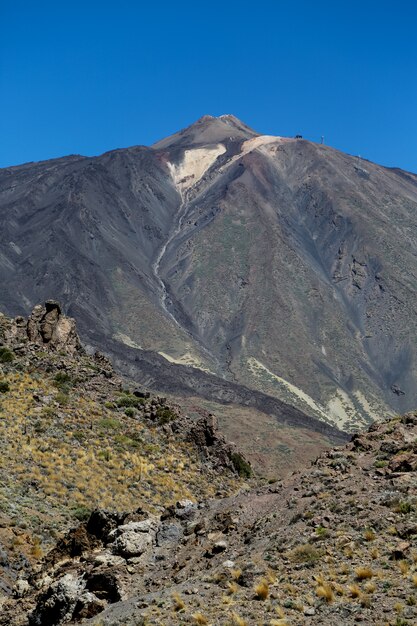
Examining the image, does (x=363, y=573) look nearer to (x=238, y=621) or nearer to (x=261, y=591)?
(x=261, y=591)

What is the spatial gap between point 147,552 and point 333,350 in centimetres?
16732

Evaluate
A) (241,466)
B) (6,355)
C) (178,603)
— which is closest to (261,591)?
(178,603)

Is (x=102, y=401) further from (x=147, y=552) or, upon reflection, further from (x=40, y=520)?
(x=147, y=552)

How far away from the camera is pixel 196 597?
12109 mm

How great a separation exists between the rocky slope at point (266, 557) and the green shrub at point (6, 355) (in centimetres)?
1406

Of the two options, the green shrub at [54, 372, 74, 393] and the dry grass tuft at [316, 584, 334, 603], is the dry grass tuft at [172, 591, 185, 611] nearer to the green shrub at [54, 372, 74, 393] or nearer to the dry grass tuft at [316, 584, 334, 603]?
the dry grass tuft at [316, 584, 334, 603]

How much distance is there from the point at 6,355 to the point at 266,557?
19989mm

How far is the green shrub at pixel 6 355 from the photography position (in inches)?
1187

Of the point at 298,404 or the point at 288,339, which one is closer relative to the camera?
the point at 298,404

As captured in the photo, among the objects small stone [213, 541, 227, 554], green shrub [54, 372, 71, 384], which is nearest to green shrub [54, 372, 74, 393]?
green shrub [54, 372, 71, 384]

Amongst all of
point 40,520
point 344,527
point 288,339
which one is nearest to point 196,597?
point 344,527

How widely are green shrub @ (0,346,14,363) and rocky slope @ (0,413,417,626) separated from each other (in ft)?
46.1

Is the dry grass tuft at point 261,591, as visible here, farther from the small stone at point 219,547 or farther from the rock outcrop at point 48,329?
the rock outcrop at point 48,329

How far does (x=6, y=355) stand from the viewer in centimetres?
3031
